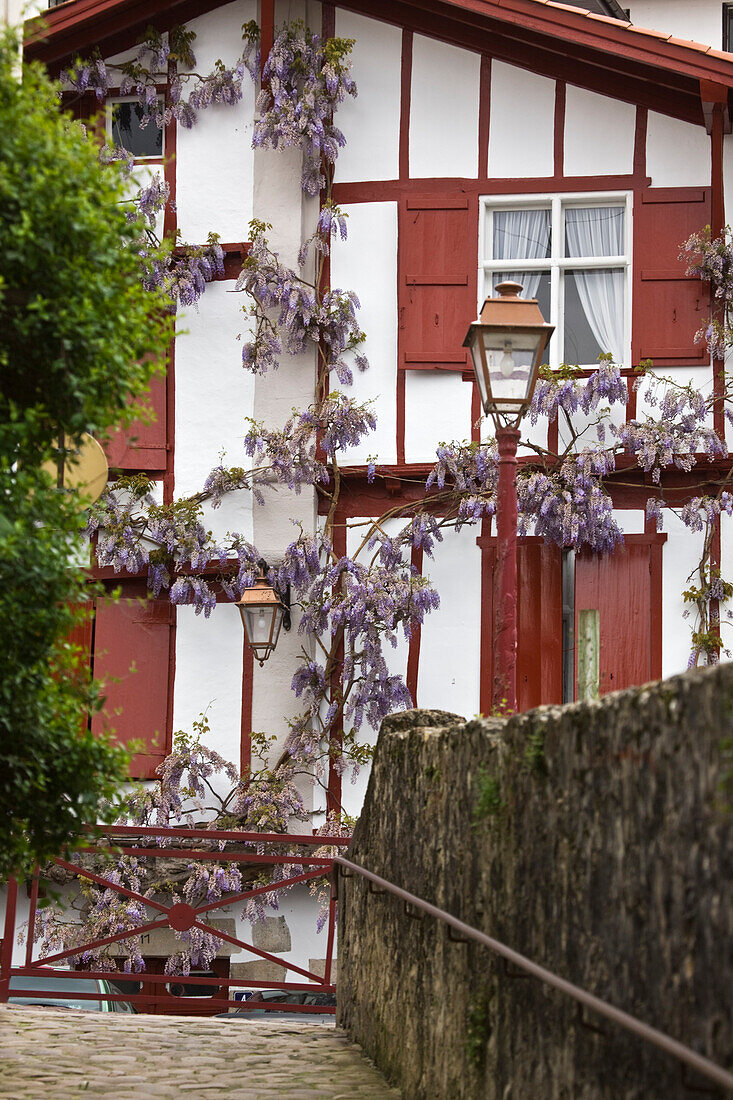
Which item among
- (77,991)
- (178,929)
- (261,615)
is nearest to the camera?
(178,929)

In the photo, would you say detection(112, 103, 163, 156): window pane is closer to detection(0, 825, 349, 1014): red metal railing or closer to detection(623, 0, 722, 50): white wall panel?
detection(623, 0, 722, 50): white wall panel

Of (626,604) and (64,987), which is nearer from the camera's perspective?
(64,987)

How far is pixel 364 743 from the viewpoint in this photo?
11797 mm

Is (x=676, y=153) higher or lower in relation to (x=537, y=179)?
higher

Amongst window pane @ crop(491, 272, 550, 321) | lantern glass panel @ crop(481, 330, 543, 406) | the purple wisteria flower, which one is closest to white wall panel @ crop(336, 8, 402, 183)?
the purple wisteria flower

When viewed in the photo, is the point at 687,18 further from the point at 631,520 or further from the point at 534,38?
the point at 631,520

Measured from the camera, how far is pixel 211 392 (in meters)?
12.4

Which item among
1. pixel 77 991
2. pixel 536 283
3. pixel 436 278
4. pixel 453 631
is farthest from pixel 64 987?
pixel 536 283

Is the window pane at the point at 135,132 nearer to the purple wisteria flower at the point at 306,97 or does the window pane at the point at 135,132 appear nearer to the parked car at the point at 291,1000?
the purple wisteria flower at the point at 306,97

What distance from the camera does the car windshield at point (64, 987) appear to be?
10.0 meters

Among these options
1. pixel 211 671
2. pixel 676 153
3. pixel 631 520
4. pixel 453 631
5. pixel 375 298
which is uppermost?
pixel 676 153

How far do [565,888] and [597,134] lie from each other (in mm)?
9171

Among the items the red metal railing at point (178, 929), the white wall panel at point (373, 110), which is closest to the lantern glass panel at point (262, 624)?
the red metal railing at point (178, 929)

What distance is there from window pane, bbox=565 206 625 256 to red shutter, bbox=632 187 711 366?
184 millimetres
